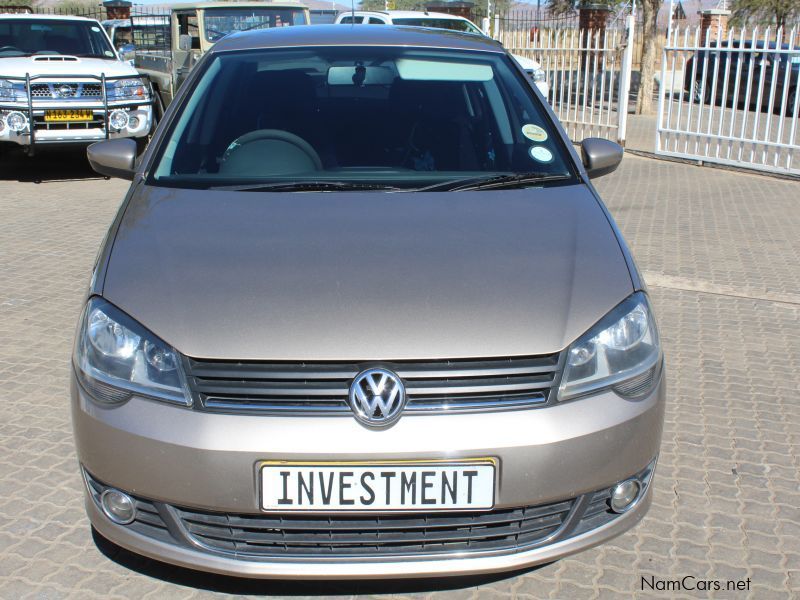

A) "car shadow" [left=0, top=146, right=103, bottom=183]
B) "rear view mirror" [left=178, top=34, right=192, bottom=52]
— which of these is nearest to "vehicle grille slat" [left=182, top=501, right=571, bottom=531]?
"car shadow" [left=0, top=146, right=103, bottom=183]

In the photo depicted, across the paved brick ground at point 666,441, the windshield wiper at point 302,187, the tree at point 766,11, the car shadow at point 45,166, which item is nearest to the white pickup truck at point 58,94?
the car shadow at point 45,166

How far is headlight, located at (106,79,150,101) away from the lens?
10289mm

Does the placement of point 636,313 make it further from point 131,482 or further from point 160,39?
point 160,39

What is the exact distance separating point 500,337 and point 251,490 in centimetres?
77

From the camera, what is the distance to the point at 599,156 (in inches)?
154

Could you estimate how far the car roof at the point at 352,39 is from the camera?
4.03 metres

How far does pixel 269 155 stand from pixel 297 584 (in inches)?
65.7

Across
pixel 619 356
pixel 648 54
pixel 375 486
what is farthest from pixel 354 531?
pixel 648 54

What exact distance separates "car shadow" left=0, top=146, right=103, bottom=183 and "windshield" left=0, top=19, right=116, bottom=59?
1.22 m

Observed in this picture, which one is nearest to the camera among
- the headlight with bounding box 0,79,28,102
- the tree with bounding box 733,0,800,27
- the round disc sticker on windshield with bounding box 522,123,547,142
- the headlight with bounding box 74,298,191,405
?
the headlight with bounding box 74,298,191,405

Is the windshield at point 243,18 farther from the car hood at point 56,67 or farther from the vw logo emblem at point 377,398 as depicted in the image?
the vw logo emblem at point 377,398

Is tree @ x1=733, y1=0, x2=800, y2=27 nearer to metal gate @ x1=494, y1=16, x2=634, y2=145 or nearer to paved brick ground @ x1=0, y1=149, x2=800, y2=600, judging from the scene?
metal gate @ x1=494, y1=16, x2=634, y2=145

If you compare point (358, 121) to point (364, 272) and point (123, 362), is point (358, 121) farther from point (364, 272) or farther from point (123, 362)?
point (123, 362)

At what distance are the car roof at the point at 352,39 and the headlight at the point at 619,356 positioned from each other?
189 centimetres
